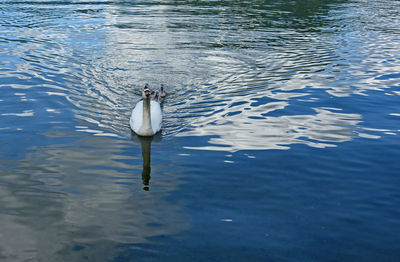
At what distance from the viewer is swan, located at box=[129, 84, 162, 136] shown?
15.2 m

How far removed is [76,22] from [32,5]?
1486 centimetres

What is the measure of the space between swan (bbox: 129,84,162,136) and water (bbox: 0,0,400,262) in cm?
34

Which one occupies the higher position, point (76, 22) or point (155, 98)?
point (76, 22)

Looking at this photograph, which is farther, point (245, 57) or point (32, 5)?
point (32, 5)

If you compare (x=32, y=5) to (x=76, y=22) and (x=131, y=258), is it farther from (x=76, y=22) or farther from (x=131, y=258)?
(x=131, y=258)

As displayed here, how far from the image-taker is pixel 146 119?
50.0 feet

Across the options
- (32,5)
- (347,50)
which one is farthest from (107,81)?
(32,5)

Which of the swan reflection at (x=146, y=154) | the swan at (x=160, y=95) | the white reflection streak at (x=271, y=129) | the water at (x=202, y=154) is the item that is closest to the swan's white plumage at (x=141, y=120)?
the swan reflection at (x=146, y=154)

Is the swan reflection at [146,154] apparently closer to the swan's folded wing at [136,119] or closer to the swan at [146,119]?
the swan at [146,119]

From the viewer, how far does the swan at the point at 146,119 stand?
1523 centimetres

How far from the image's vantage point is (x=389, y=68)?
25.5 meters

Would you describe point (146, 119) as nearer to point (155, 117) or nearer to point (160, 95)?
point (155, 117)

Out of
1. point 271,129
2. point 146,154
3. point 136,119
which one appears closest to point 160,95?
point 136,119

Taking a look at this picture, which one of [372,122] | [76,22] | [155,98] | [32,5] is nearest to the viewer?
[372,122]
